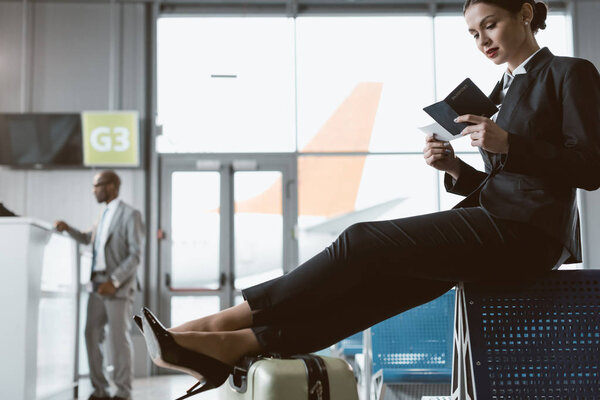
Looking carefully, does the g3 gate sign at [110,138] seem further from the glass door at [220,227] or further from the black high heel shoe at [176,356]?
the black high heel shoe at [176,356]

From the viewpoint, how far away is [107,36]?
29.0ft

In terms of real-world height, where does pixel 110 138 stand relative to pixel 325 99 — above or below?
below

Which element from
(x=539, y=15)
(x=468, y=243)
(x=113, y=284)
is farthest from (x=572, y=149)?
(x=113, y=284)

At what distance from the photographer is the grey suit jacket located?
5.06 metres

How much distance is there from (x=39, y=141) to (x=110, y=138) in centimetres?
79

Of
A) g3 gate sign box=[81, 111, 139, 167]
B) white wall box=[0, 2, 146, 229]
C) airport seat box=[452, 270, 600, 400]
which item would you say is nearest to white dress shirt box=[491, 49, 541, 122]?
airport seat box=[452, 270, 600, 400]

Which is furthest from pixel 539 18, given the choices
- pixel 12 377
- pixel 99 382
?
pixel 99 382

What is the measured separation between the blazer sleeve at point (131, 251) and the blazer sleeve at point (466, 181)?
11.1 feet

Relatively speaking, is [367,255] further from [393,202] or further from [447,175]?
[393,202]

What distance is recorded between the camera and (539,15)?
77.1 inches

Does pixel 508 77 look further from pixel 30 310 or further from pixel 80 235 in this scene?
pixel 80 235

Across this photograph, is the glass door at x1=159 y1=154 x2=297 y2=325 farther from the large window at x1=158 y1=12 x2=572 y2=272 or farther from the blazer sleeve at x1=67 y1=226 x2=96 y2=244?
the blazer sleeve at x1=67 y1=226 x2=96 y2=244

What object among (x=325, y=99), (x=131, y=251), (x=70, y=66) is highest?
(x=70, y=66)

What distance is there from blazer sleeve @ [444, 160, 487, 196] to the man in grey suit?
3.37 metres
